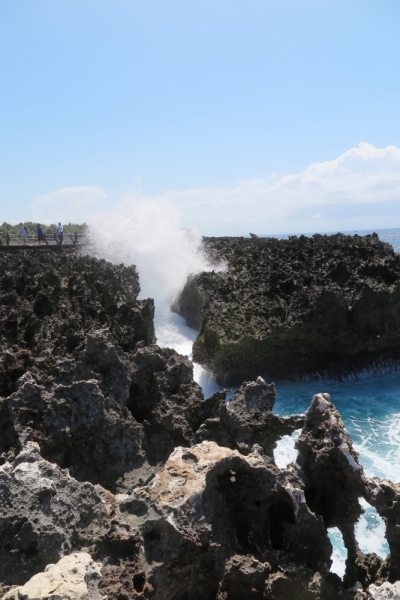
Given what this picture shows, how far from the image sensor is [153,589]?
377 cm

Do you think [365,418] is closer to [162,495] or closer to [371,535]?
[371,535]

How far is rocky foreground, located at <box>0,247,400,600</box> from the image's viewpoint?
3.77 metres

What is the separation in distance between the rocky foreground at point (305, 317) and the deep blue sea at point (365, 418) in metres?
0.56

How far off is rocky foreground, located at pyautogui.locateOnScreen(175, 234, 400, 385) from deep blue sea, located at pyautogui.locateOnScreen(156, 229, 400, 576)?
564mm

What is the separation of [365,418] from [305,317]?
416 cm

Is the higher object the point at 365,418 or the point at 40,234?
the point at 40,234

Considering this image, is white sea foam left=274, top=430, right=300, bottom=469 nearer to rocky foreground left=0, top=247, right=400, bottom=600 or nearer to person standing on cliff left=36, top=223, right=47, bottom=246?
rocky foreground left=0, top=247, right=400, bottom=600

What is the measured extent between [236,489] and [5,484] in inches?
81.4

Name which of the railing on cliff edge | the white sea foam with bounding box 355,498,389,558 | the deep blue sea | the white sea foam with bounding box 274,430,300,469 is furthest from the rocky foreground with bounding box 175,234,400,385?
the railing on cliff edge

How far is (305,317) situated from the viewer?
17.5 m

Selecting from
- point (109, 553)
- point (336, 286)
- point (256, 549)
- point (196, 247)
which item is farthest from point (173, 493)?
point (196, 247)

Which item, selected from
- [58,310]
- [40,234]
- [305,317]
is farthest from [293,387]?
[40,234]

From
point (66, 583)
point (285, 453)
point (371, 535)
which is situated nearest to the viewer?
point (66, 583)

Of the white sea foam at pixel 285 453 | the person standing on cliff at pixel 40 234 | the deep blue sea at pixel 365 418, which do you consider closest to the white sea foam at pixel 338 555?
the deep blue sea at pixel 365 418
